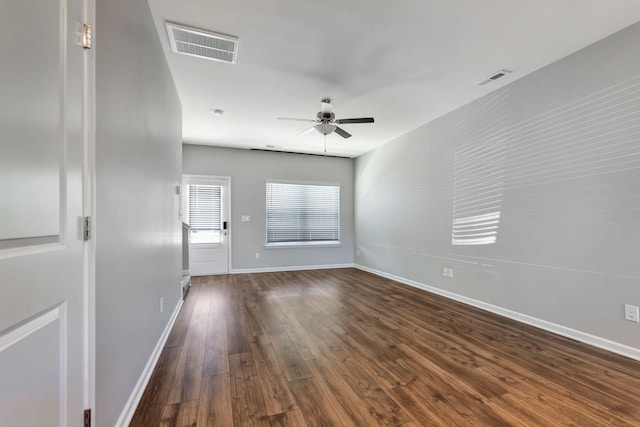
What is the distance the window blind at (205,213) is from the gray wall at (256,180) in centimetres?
30

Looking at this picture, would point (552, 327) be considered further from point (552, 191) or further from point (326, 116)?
point (326, 116)

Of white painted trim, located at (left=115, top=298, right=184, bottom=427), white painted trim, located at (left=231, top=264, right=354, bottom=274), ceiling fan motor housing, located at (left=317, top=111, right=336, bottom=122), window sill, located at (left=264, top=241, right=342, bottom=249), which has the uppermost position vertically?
ceiling fan motor housing, located at (left=317, top=111, right=336, bottom=122)

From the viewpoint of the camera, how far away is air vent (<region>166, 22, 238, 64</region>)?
7.45ft

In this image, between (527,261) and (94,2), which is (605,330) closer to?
(527,261)

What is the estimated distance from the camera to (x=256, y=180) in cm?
603

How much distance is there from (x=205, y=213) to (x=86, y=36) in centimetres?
492

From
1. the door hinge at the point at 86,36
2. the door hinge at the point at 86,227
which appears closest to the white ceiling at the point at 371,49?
the door hinge at the point at 86,36

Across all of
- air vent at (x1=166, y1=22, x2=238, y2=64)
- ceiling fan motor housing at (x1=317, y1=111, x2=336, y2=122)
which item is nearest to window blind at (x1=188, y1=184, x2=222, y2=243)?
ceiling fan motor housing at (x1=317, y1=111, x2=336, y2=122)

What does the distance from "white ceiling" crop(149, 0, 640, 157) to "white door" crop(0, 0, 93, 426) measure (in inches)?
61.7

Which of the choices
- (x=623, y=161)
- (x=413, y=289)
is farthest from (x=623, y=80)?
(x=413, y=289)

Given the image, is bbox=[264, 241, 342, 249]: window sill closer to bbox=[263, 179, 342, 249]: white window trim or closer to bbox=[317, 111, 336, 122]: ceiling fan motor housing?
bbox=[263, 179, 342, 249]: white window trim

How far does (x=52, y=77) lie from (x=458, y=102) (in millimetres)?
4107

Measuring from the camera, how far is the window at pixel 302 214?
621cm

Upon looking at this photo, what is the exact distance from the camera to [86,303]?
106 centimetres
